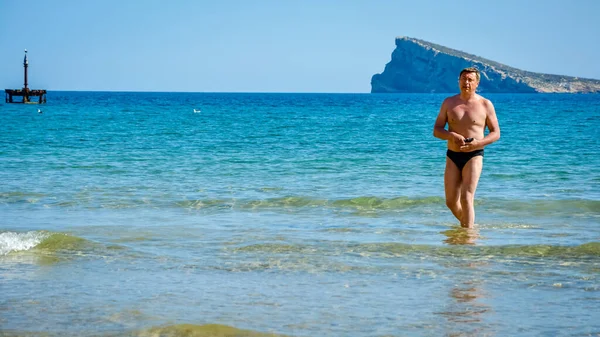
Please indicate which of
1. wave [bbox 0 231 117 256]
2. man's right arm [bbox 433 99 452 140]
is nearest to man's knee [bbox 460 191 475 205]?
man's right arm [bbox 433 99 452 140]

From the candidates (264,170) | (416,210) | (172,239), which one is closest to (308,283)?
(172,239)

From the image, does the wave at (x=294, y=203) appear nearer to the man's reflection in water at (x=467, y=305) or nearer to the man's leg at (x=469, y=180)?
the man's leg at (x=469, y=180)

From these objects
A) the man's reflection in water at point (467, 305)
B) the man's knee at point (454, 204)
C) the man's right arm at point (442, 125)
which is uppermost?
the man's right arm at point (442, 125)

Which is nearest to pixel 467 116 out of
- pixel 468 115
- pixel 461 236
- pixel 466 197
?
pixel 468 115

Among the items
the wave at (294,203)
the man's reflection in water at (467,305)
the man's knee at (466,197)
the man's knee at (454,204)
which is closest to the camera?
the man's reflection in water at (467,305)

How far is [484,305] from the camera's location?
5.36 metres

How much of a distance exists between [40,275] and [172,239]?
2.01 m

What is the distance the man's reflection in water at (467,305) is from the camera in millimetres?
4793

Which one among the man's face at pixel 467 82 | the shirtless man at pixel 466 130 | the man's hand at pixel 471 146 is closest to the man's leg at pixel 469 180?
the shirtless man at pixel 466 130

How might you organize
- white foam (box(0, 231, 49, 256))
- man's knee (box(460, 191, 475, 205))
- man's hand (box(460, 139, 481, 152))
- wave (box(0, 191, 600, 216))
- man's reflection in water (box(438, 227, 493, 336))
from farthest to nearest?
wave (box(0, 191, 600, 216))
man's knee (box(460, 191, 475, 205))
man's hand (box(460, 139, 481, 152))
white foam (box(0, 231, 49, 256))
man's reflection in water (box(438, 227, 493, 336))

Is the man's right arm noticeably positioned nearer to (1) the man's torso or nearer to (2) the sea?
(1) the man's torso

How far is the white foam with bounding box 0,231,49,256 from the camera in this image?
7.49m

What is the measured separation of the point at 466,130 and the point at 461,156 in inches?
11.1

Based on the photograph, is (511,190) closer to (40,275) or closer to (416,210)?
(416,210)
